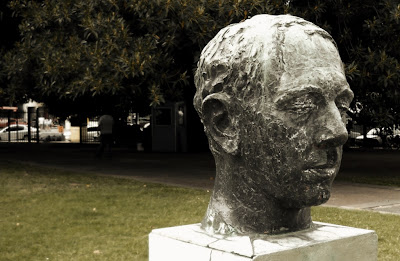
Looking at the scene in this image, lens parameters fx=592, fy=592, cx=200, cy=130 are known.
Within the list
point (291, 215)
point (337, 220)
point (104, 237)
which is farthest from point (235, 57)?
point (337, 220)

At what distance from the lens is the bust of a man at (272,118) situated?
3561 millimetres

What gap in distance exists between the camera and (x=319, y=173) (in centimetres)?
362

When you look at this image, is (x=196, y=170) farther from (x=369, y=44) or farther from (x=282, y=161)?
(x=282, y=161)

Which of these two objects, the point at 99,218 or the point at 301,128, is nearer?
the point at 301,128

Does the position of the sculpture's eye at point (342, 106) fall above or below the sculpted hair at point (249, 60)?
below

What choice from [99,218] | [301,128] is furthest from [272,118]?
[99,218]

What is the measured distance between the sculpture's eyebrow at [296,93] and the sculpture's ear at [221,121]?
363mm

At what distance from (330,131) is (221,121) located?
734mm

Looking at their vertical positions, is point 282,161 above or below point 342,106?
below

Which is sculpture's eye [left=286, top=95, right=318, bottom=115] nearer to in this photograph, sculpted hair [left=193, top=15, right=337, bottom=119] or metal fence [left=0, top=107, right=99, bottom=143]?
sculpted hair [left=193, top=15, right=337, bottom=119]

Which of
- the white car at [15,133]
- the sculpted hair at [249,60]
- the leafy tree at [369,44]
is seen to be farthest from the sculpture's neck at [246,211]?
the white car at [15,133]

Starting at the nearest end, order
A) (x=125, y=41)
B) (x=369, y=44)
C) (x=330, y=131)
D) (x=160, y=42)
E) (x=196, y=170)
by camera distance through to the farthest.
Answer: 1. (x=330, y=131)
2. (x=125, y=41)
3. (x=160, y=42)
4. (x=369, y=44)
5. (x=196, y=170)

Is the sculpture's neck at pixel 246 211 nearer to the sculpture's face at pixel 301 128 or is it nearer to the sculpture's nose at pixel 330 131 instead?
the sculpture's face at pixel 301 128

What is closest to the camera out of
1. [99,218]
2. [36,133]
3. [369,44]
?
[99,218]
